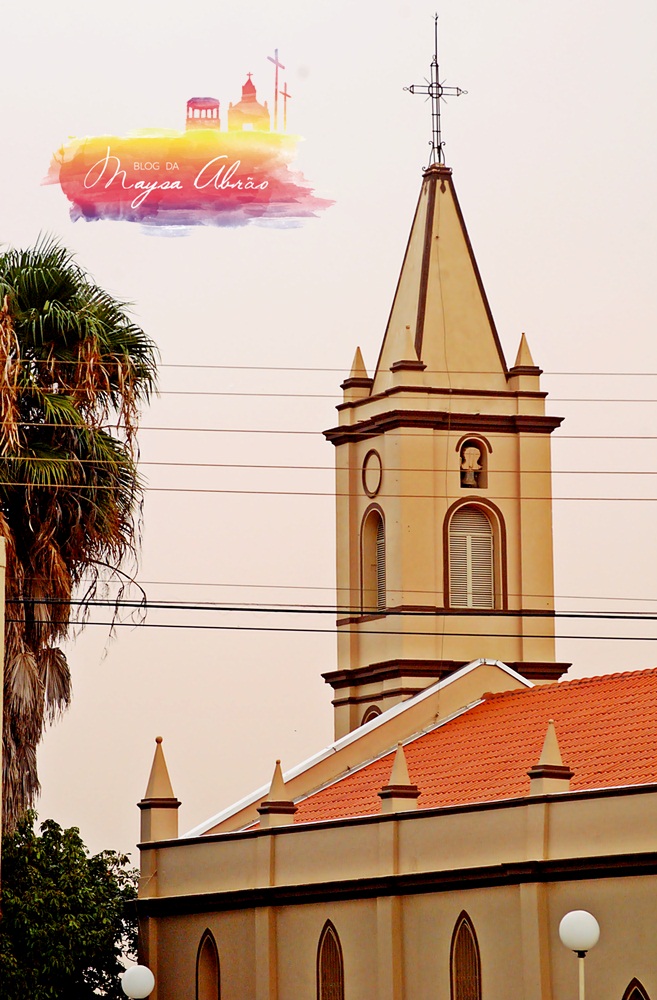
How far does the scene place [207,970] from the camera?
43.2 metres

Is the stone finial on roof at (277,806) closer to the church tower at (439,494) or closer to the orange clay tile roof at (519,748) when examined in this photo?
the orange clay tile roof at (519,748)

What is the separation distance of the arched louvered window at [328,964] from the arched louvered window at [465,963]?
2.99 metres

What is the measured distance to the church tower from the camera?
47.3 metres

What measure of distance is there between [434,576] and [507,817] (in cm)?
1087

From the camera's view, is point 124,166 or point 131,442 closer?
point 131,442

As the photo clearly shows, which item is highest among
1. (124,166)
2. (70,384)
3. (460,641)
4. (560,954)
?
(124,166)

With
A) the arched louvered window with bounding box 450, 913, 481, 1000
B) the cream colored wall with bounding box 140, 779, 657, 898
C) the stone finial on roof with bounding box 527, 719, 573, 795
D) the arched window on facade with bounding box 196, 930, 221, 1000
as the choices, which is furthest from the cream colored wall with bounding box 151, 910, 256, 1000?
the stone finial on roof with bounding box 527, 719, 573, 795

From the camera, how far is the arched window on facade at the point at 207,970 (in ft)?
141

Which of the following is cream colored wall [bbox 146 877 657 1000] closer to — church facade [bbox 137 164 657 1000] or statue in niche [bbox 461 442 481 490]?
church facade [bbox 137 164 657 1000]

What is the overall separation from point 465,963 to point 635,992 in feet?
12.3

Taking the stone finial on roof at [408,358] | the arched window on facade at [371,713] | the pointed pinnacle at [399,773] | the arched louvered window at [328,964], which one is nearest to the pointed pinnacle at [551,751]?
the pointed pinnacle at [399,773]

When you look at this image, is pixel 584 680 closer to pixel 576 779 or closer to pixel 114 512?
pixel 576 779

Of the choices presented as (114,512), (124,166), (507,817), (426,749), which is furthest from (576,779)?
(124,166)

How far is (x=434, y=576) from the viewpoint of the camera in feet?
156
